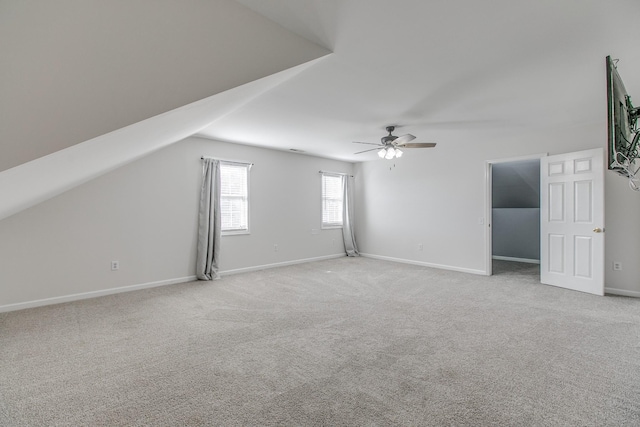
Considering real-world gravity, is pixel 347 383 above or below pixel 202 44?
below

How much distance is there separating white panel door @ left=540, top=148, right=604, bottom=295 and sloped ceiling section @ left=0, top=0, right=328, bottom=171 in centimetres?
497

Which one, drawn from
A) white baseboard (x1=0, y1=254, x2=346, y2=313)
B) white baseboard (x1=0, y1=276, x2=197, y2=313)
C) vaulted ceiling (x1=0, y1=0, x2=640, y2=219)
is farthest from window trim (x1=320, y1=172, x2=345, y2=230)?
vaulted ceiling (x1=0, y1=0, x2=640, y2=219)

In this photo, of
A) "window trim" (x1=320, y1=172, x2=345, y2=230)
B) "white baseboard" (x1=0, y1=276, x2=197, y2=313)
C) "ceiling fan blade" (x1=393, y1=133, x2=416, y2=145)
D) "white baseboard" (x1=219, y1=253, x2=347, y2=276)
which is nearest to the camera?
"white baseboard" (x1=0, y1=276, x2=197, y2=313)

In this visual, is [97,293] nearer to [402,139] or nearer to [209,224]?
[209,224]

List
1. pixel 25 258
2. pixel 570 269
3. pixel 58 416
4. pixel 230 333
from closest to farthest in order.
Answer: pixel 58 416 → pixel 230 333 → pixel 25 258 → pixel 570 269

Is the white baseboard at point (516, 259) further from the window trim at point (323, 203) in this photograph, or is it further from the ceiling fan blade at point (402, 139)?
the ceiling fan blade at point (402, 139)

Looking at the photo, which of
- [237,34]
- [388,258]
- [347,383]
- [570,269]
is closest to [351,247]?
[388,258]

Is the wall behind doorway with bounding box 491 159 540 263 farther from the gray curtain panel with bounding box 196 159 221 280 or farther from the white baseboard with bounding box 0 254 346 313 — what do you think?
the gray curtain panel with bounding box 196 159 221 280

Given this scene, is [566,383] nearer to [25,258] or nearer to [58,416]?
[58,416]

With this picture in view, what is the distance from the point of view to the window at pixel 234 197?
218 inches

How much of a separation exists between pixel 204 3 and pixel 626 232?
590cm

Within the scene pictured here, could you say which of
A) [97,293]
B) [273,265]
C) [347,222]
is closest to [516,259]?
[347,222]

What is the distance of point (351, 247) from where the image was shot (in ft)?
25.1

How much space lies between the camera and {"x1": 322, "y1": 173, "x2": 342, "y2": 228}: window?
288 inches
